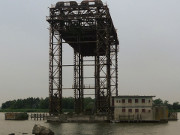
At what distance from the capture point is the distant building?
74.9m

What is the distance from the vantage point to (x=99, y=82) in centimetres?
7788

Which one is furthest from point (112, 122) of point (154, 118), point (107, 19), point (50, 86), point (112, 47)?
point (112, 47)

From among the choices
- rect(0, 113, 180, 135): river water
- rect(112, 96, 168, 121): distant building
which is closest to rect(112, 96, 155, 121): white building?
rect(112, 96, 168, 121): distant building

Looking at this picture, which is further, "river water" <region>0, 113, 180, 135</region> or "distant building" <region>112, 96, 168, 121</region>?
"distant building" <region>112, 96, 168, 121</region>

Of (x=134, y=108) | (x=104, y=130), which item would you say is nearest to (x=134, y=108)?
(x=134, y=108)

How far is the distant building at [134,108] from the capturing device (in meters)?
74.9

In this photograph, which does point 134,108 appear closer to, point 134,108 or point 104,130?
point 134,108

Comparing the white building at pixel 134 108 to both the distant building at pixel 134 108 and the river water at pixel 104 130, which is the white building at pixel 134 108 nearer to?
the distant building at pixel 134 108

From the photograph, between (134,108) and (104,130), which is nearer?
(104,130)

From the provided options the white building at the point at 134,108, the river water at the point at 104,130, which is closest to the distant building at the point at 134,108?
the white building at the point at 134,108

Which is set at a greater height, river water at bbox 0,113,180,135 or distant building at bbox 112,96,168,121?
distant building at bbox 112,96,168,121

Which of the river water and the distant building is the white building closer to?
the distant building

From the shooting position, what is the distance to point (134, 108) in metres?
75.0

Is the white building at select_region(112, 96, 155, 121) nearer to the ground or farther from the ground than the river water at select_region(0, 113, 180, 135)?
farther from the ground
